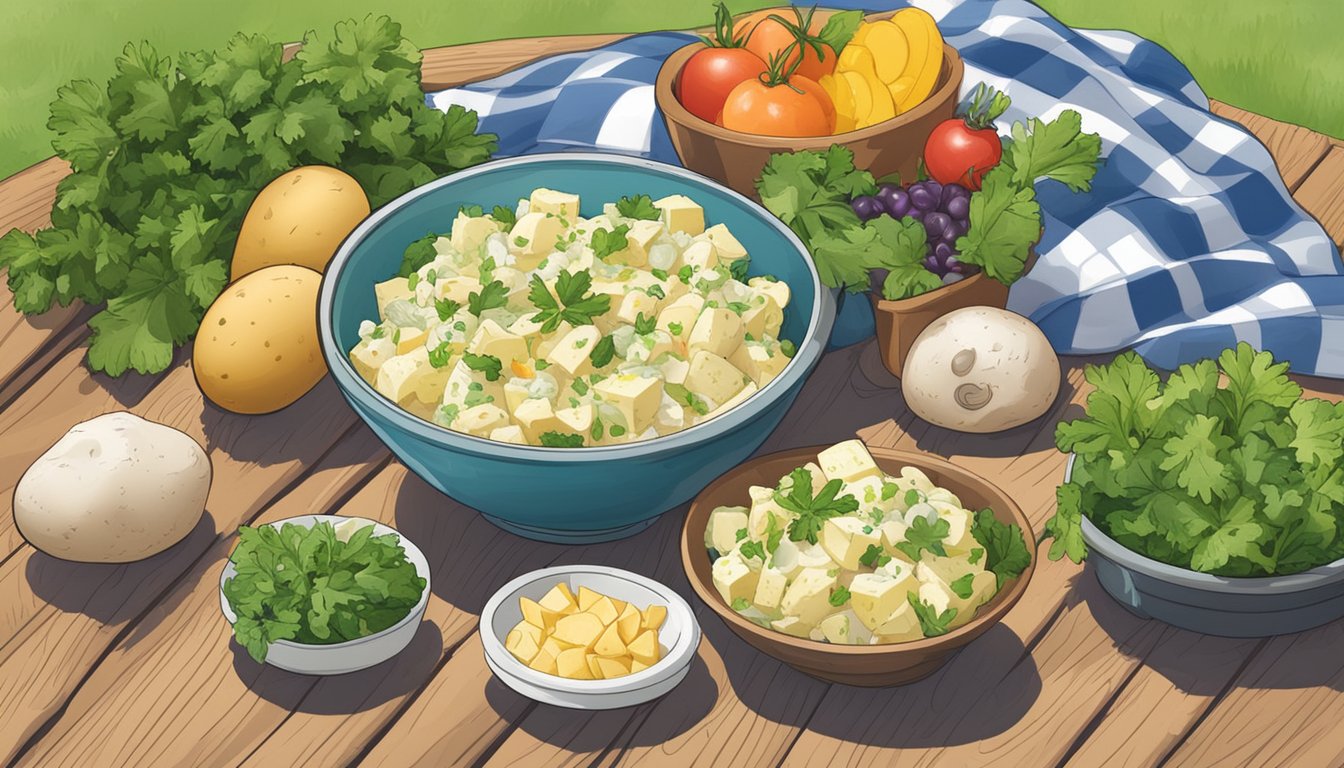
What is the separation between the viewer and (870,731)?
2395 mm

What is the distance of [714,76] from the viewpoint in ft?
10.8

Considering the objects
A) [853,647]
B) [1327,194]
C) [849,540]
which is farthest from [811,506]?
[1327,194]

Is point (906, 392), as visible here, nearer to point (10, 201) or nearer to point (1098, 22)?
point (10, 201)

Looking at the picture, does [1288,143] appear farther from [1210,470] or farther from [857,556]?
[857,556]

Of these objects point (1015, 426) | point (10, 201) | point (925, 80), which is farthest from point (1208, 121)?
point (10, 201)

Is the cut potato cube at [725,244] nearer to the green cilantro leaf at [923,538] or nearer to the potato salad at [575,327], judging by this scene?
the potato salad at [575,327]

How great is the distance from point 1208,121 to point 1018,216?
80 centimetres

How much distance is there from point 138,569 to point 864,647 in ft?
4.01

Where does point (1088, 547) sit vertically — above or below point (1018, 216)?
below

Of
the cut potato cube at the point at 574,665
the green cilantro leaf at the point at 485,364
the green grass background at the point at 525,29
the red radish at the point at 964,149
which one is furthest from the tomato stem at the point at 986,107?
the green grass background at the point at 525,29

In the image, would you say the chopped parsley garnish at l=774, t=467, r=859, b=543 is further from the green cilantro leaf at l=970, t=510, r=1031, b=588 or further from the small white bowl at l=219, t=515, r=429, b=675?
the small white bowl at l=219, t=515, r=429, b=675

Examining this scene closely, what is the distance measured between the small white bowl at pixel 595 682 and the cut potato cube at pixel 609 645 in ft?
0.15

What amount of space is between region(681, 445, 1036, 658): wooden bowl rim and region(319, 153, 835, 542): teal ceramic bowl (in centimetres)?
7

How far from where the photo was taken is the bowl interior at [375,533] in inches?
95.8
